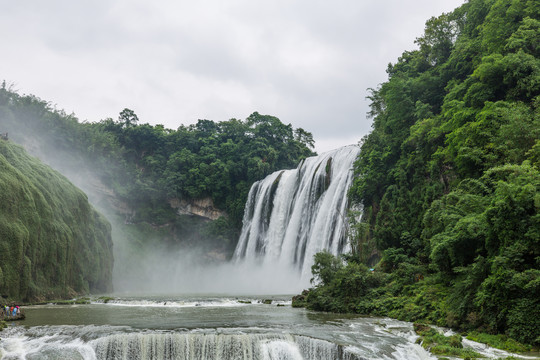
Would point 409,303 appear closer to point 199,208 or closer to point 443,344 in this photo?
point 443,344

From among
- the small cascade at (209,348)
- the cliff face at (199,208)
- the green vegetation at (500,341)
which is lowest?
the small cascade at (209,348)

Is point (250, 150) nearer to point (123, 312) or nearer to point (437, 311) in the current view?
point (123, 312)

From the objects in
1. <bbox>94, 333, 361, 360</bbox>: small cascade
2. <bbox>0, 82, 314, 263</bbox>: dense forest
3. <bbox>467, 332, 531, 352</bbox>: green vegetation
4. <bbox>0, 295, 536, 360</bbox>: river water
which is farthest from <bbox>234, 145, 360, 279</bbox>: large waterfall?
<bbox>94, 333, 361, 360</bbox>: small cascade

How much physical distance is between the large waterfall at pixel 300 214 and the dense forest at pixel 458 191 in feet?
→ 10.7

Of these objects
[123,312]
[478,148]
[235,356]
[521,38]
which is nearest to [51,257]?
[123,312]

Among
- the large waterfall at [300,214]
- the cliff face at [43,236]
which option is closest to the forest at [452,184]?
the large waterfall at [300,214]

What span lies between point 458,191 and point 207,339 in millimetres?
12035

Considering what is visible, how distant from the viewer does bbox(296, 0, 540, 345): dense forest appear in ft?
42.2

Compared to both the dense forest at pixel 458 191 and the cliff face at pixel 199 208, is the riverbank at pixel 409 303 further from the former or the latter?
the cliff face at pixel 199 208

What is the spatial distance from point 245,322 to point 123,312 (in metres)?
7.00

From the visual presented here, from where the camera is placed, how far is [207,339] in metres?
12.6

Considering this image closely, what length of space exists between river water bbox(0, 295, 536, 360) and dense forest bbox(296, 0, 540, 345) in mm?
2799

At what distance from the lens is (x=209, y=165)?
57.0 m

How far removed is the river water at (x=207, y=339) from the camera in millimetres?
12344
